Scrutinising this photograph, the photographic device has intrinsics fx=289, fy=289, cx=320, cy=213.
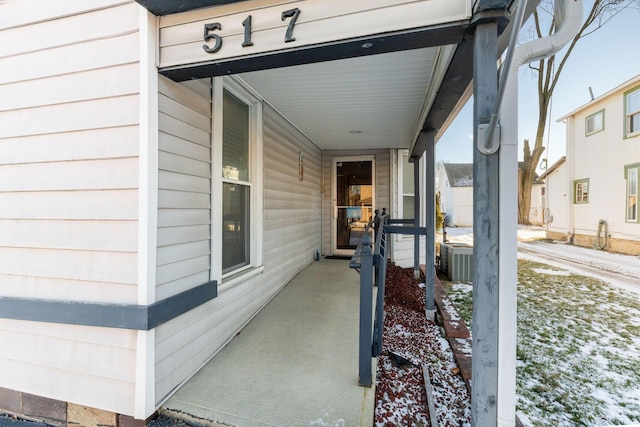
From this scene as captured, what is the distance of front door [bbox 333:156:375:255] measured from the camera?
6.46m

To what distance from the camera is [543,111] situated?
1534 cm

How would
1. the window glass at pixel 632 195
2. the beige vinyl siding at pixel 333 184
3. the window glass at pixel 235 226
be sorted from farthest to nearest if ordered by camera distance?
1. the window glass at pixel 632 195
2. the beige vinyl siding at pixel 333 184
3. the window glass at pixel 235 226

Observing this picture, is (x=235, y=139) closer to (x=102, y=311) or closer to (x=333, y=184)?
(x=102, y=311)

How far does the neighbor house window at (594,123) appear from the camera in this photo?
10.2 metres

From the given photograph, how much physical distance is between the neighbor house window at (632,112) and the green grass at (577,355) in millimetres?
7117

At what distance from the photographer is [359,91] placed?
3.09 m

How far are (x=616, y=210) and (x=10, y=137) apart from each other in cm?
1404

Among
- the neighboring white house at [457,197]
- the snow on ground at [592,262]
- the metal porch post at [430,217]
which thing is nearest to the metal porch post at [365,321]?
the metal porch post at [430,217]

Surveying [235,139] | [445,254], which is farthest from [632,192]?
[235,139]

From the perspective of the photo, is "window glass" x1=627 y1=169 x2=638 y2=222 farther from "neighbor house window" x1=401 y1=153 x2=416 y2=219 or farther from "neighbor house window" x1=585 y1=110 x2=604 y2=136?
"neighbor house window" x1=401 y1=153 x2=416 y2=219

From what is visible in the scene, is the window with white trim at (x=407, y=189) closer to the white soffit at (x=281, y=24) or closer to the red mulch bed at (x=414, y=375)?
the red mulch bed at (x=414, y=375)

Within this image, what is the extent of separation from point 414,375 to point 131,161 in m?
2.68

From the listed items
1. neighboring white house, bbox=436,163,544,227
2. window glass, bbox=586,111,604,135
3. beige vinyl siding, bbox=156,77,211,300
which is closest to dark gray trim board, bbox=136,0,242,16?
beige vinyl siding, bbox=156,77,211,300

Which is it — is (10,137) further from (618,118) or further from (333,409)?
(618,118)
